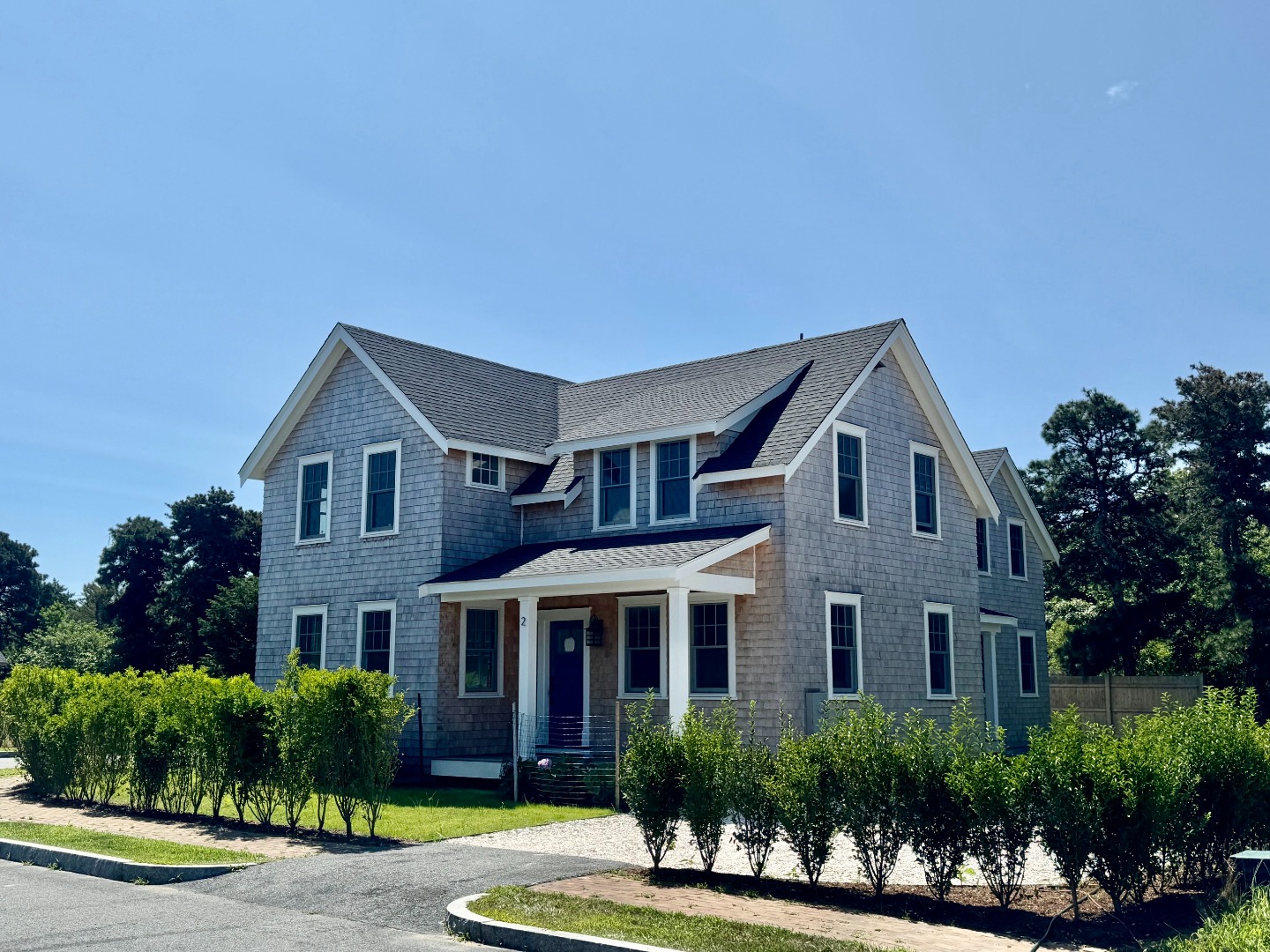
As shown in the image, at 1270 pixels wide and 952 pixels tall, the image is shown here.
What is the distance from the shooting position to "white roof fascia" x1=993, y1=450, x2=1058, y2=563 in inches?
1179

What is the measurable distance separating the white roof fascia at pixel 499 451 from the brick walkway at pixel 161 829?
8488 millimetres

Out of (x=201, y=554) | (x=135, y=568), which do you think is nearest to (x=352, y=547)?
(x=201, y=554)

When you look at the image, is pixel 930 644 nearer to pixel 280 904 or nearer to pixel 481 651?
pixel 481 651

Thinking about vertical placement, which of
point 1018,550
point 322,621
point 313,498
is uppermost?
point 313,498

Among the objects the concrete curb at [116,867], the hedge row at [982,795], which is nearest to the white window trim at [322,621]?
the concrete curb at [116,867]

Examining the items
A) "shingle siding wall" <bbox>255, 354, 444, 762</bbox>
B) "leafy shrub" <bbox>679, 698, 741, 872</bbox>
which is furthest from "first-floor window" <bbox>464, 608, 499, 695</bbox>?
"leafy shrub" <bbox>679, 698, 741, 872</bbox>

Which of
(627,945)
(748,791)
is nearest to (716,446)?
(748,791)

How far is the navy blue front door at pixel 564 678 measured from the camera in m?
20.9

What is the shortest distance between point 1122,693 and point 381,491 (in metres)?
18.5

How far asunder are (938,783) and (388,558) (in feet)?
46.6

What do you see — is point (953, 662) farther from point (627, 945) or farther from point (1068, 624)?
point (1068, 624)

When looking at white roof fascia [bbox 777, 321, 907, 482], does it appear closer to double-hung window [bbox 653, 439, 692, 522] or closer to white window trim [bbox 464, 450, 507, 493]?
double-hung window [bbox 653, 439, 692, 522]

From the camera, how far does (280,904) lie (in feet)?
33.1

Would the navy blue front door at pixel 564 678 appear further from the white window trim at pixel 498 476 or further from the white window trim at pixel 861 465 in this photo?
the white window trim at pixel 861 465
